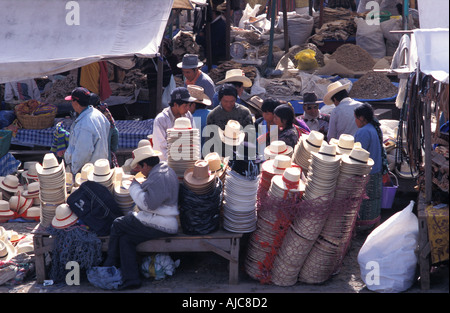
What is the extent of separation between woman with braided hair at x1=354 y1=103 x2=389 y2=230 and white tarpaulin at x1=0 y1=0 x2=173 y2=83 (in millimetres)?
3209

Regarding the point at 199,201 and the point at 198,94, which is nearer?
the point at 199,201

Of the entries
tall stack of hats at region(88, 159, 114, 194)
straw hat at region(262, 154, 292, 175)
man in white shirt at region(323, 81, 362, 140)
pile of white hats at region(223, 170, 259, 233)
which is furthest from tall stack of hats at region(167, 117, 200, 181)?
man in white shirt at region(323, 81, 362, 140)

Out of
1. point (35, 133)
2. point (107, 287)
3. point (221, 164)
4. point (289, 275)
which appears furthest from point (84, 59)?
point (289, 275)

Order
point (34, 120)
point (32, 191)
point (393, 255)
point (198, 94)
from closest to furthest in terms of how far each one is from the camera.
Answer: point (393, 255), point (198, 94), point (32, 191), point (34, 120)

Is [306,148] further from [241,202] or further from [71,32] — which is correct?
[71,32]

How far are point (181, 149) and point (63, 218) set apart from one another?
1345 millimetres

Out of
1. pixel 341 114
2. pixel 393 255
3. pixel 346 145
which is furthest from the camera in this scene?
pixel 341 114

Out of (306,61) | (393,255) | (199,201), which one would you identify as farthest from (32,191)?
(306,61)

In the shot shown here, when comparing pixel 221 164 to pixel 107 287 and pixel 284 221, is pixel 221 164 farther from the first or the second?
pixel 107 287

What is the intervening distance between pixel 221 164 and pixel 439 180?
86.0 inches

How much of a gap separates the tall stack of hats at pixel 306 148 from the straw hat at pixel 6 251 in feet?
10.4

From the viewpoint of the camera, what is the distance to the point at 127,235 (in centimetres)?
555

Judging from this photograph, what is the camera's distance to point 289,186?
5.42 metres

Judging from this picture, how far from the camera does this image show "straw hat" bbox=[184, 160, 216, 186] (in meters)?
5.52
